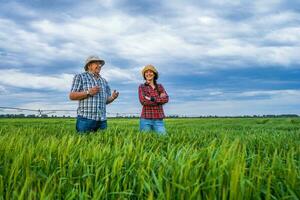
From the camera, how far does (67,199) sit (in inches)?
117

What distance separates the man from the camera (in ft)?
29.5

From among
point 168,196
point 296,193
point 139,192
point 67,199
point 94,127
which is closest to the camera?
point 168,196

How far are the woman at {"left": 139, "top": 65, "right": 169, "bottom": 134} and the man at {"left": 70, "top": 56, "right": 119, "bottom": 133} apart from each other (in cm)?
89

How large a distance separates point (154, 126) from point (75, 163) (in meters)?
6.12

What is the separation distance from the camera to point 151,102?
32.8ft

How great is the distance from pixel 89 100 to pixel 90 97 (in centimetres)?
7

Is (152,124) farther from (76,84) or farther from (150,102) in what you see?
(76,84)

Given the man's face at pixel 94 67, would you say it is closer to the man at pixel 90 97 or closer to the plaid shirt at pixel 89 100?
the man at pixel 90 97

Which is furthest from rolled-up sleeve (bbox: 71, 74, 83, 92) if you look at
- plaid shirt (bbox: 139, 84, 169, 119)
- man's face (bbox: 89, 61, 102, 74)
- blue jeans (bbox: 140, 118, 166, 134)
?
blue jeans (bbox: 140, 118, 166, 134)

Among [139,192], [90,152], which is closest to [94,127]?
[90,152]

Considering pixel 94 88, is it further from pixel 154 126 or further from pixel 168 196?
pixel 168 196

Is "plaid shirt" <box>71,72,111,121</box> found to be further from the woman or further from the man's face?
the woman

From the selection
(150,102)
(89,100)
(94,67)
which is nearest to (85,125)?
(89,100)

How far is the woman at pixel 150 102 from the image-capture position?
395 inches
